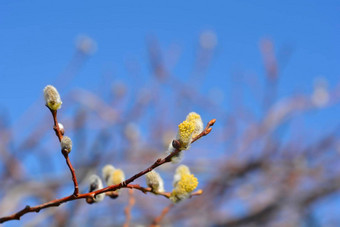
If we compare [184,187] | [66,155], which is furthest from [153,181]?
[66,155]

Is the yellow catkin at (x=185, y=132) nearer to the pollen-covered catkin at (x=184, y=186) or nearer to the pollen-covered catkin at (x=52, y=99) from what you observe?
the pollen-covered catkin at (x=184, y=186)

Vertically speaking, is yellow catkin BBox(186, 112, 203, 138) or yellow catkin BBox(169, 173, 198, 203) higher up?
yellow catkin BBox(186, 112, 203, 138)

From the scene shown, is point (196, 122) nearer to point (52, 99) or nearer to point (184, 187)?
point (184, 187)

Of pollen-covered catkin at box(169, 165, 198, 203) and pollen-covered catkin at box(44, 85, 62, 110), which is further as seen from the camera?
pollen-covered catkin at box(169, 165, 198, 203)

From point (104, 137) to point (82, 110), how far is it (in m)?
0.28

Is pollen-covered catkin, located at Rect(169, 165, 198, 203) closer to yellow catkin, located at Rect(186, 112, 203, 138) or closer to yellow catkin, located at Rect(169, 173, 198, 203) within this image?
yellow catkin, located at Rect(169, 173, 198, 203)

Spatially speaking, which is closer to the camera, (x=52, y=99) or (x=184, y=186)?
(x=52, y=99)

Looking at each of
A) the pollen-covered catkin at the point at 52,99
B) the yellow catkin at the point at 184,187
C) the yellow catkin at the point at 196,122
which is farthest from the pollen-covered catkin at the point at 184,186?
the pollen-covered catkin at the point at 52,99

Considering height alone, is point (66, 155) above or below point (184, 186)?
above

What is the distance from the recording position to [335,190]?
3539 mm

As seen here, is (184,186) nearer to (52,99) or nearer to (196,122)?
(196,122)

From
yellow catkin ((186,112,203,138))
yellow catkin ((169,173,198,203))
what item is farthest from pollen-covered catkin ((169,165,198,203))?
yellow catkin ((186,112,203,138))

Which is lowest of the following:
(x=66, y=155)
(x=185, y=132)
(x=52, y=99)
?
(x=185, y=132)

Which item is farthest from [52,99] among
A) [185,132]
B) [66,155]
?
[185,132]
